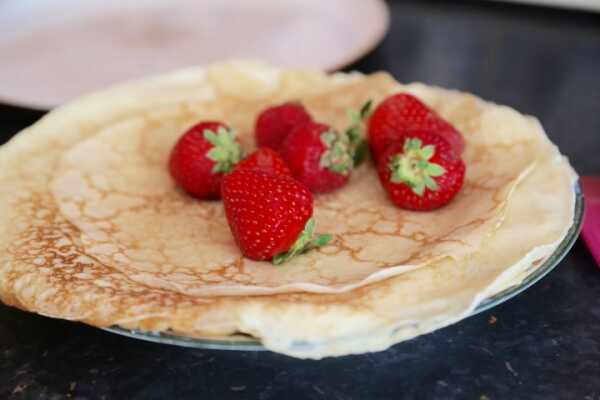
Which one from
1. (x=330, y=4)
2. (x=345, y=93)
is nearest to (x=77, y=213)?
(x=345, y=93)

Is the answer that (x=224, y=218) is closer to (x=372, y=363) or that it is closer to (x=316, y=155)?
(x=316, y=155)

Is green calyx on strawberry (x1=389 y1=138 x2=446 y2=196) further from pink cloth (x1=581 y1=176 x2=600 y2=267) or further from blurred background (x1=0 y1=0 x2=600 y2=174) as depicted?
blurred background (x1=0 y1=0 x2=600 y2=174)

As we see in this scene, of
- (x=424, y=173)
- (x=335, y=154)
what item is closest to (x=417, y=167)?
(x=424, y=173)

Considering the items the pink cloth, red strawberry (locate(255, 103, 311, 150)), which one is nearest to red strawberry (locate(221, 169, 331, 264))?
red strawberry (locate(255, 103, 311, 150))

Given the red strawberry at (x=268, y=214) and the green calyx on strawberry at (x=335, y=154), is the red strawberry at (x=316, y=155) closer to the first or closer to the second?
the green calyx on strawberry at (x=335, y=154)

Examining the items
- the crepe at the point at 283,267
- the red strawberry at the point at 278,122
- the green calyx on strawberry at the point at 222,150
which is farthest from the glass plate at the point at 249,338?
the red strawberry at the point at 278,122
